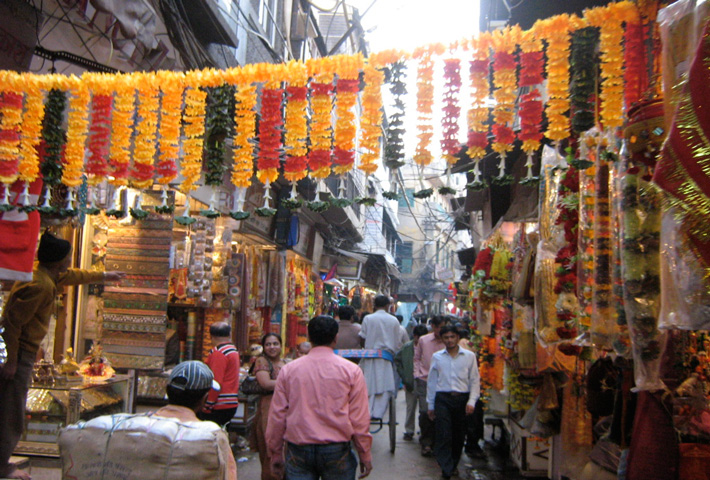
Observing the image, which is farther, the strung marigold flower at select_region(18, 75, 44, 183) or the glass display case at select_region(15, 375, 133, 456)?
the glass display case at select_region(15, 375, 133, 456)

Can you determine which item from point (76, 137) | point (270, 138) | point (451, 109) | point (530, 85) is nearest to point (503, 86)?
point (530, 85)

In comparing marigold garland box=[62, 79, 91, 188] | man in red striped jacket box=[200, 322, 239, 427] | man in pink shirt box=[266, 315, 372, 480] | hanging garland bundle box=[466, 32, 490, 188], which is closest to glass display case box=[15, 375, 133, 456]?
man in red striped jacket box=[200, 322, 239, 427]

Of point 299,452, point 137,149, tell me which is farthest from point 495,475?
point 137,149

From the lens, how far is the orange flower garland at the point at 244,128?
5.45 meters

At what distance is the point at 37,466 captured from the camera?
583cm

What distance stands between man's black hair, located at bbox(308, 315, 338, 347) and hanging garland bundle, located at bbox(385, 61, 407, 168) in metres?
1.38

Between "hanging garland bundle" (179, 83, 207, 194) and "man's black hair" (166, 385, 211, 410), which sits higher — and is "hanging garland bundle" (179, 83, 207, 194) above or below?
above

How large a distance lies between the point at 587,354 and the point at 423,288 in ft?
140

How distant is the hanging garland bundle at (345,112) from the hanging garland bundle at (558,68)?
153 cm

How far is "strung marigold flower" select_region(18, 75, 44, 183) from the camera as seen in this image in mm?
5309

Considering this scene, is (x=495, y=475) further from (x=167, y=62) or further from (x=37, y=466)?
(x=167, y=62)

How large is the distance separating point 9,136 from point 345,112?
9.58 ft

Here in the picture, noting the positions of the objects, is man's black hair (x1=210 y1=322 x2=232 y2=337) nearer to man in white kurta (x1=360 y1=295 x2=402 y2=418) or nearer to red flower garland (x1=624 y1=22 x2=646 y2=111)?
man in white kurta (x1=360 y1=295 x2=402 y2=418)

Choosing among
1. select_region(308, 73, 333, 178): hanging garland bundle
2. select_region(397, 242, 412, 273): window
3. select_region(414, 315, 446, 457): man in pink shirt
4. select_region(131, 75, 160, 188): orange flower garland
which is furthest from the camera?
select_region(397, 242, 412, 273): window
